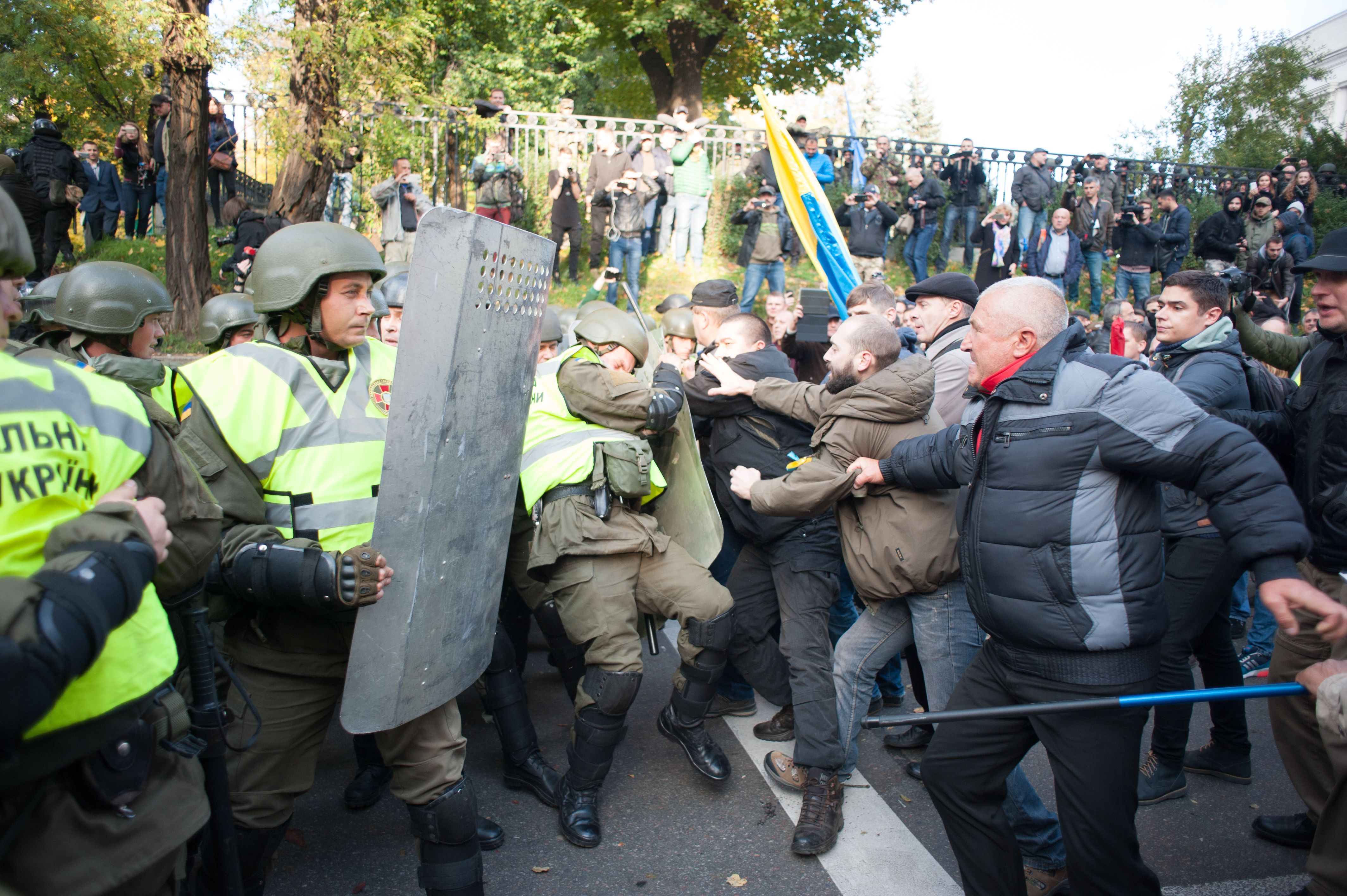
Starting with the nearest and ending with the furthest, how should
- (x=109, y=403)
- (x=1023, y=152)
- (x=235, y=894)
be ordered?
(x=109, y=403), (x=235, y=894), (x=1023, y=152)

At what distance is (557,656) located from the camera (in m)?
4.14

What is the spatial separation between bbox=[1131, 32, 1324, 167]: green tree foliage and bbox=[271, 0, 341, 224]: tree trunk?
75.0ft

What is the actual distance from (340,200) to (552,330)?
8.99 meters

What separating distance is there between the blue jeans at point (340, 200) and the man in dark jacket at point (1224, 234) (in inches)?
464

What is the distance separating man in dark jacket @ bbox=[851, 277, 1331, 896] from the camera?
2.29m

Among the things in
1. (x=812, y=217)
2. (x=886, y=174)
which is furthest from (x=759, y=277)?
(x=812, y=217)

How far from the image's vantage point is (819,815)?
10.9 feet

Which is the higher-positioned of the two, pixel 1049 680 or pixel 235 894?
pixel 1049 680

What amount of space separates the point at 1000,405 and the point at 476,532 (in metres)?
1.51

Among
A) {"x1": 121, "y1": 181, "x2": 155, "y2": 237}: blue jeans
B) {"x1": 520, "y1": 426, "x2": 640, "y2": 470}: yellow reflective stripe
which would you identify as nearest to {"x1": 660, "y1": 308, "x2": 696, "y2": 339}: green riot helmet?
{"x1": 520, "y1": 426, "x2": 640, "y2": 470}: yellow reflective stripe

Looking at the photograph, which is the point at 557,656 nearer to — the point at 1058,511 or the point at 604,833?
the point at 604,833

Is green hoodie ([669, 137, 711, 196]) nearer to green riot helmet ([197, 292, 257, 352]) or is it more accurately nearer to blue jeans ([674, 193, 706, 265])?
blue jeans ([674, 193, 706, 265])

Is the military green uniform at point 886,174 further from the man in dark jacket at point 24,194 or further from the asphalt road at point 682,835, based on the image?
the asphalt road at point 682,835

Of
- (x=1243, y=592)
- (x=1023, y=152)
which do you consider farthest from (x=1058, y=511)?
(x=1023, y=152)
